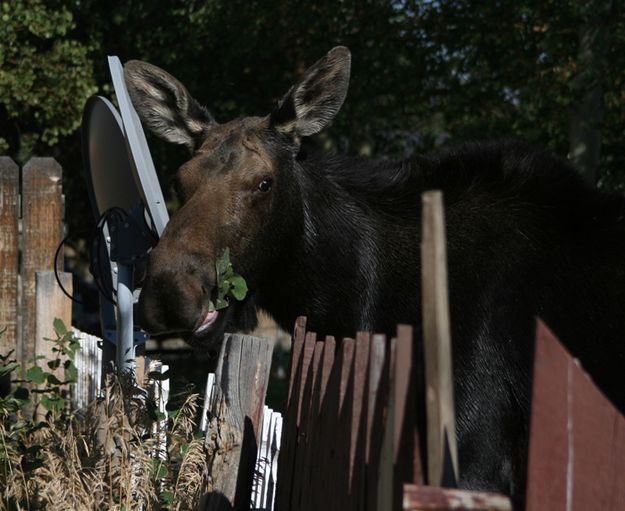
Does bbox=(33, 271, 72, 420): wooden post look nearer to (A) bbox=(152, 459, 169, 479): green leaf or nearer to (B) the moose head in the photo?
(B) the moose head

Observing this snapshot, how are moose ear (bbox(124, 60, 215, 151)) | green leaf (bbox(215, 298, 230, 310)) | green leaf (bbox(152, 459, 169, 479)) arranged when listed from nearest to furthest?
green leaf (bbox(215, 298, 230, 310)) → green leaf (bbox(152, 459, 169, 479)) → moose ear (bbox(124, 60, 215, 151))

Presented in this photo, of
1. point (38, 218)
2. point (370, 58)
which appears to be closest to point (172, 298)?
point (38, 218)

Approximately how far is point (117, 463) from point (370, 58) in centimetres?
883

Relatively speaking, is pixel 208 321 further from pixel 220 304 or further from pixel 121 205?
pixel 121 205

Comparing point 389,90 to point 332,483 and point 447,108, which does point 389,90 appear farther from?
point 332,483

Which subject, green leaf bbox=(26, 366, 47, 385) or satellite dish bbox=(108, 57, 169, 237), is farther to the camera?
green leaf bbox=(26, 366, 47, 385)

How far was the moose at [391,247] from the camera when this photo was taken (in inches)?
184

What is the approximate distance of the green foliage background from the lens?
42.2ft

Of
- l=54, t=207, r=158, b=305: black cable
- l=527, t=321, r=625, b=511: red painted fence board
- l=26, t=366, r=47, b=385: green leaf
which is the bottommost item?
l=527, t=321, r=625, b=511: red painted fence board

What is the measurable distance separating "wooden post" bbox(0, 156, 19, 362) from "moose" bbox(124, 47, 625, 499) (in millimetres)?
3569

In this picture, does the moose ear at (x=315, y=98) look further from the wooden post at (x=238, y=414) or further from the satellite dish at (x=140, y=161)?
the wooden post at (x=238, y=414)

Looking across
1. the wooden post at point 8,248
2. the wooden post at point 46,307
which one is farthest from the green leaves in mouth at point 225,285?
the wooden post at point 8,248

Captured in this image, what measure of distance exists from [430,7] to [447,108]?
1.25m

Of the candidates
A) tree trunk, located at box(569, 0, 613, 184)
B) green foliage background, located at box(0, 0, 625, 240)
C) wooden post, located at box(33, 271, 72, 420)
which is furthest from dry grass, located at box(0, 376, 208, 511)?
green foliage background, located at box(0, 0, 625, 240)
